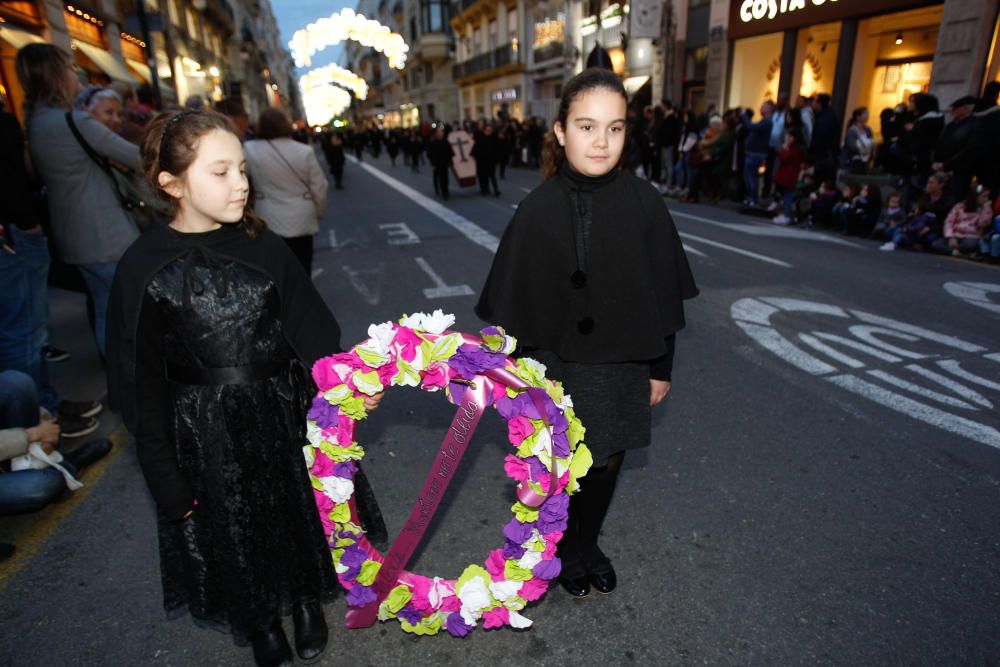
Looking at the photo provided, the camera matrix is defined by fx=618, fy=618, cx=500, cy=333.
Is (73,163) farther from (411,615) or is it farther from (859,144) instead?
(859,144)

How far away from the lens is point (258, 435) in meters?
2.10

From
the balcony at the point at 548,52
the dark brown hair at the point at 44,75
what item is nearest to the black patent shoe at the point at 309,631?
the dark brown hair at the point at 44,75

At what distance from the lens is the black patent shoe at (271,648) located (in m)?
2.29

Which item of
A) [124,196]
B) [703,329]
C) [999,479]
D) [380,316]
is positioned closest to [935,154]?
[703,329]

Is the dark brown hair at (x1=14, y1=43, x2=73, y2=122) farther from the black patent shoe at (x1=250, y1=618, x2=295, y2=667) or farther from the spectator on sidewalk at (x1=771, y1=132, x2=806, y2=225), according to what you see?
the spectator on sidewalk at (x1=771, y1=132, x2=806, y2=225)

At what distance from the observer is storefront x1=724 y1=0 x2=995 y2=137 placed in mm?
13930

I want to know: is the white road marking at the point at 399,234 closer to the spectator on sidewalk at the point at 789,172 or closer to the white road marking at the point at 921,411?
Result: the spectator on sidewalk at the point at 789,172

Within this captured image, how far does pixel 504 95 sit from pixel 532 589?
133ft

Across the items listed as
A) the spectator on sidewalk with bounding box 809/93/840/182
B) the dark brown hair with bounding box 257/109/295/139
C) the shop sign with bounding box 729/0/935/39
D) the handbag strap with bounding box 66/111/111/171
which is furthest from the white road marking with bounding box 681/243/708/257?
the shop sign with bounding box 729/0/935/39

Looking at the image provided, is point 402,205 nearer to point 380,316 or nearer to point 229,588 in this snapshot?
point 380,316

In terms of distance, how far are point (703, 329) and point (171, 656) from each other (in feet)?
15.5

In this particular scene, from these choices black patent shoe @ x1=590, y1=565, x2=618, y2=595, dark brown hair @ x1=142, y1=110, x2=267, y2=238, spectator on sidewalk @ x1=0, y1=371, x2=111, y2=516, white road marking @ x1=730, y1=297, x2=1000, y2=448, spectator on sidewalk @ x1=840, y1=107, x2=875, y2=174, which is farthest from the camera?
spectator on sidewalk @ x1=840, y1=107, x2=875, y2=174

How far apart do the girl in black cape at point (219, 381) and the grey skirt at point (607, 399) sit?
2.83 feet

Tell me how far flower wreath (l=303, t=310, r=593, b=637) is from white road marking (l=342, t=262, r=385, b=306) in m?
4.66
